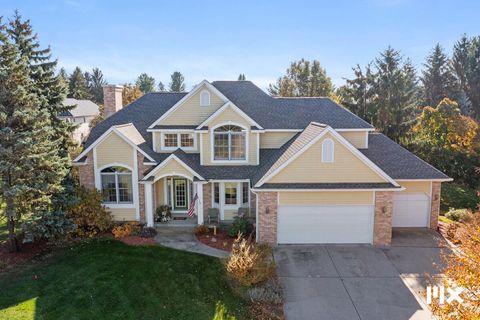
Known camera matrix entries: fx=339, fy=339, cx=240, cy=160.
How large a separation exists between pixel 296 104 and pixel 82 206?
48.7 ft

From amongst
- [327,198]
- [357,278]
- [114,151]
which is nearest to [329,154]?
[327,198]

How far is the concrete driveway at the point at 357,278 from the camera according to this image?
1163 cm

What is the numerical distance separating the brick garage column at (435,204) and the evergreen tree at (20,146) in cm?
1938

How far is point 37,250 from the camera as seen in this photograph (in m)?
15.8

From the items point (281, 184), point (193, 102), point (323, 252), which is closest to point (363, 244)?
point (323, 252)

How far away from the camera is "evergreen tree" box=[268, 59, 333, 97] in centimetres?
4791

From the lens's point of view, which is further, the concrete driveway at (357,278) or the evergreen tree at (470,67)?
the evergreen tree at (470,67)

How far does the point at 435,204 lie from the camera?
61.6 feet

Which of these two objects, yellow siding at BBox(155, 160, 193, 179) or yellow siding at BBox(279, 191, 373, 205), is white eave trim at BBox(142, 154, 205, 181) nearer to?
yellow siding at BBox(155, 160, 193, 179)

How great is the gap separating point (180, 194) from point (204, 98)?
233 inches

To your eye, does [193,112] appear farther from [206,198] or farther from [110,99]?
[110,99]

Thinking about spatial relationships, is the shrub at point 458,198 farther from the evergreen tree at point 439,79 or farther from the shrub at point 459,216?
the evergreen tree at point 439,79

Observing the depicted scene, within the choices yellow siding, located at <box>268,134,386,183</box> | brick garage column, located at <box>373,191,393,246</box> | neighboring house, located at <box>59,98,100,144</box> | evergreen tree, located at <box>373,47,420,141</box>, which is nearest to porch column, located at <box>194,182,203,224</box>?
yellow siding, located at <box>268,134,386,183</box>

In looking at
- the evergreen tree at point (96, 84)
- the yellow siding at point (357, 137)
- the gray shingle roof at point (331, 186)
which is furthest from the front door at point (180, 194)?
the evergreen tree at point (96, 84)
